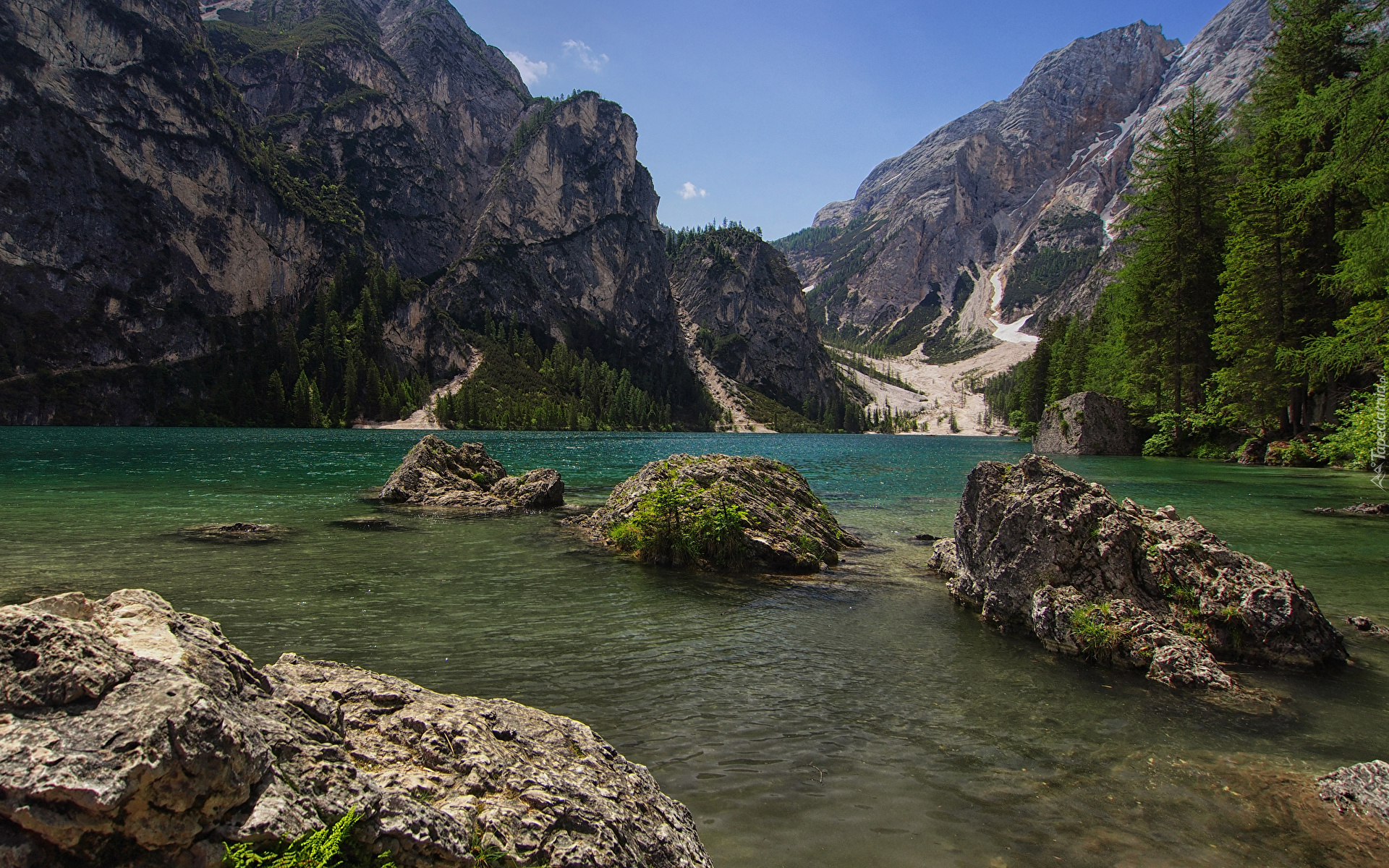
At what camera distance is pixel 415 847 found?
11.0 ft

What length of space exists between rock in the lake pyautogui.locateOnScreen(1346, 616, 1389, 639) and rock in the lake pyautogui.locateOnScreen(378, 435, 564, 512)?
23744 mm

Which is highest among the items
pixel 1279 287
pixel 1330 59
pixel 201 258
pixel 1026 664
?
pixel 201 258

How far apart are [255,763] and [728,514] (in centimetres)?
1371

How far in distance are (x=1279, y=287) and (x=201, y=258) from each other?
779 feet

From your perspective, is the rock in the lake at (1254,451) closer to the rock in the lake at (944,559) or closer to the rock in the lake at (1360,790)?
the rock in the lake at (944,559)

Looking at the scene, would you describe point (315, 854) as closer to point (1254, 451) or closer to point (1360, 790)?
point (1360, 790)

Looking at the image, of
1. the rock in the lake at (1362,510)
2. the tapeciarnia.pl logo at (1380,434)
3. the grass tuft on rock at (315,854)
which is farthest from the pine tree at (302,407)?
the grass tuft on rock at (315,854)

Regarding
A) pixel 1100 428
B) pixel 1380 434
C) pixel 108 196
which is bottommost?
pixel 1380 434

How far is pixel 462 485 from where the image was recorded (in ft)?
96.9

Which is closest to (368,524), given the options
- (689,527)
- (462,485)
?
(462,485)

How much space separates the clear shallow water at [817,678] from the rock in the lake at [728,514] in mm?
945

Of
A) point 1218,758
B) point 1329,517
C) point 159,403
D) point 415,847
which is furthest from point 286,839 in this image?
point 159,403

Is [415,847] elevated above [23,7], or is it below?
below

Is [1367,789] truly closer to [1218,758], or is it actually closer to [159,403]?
[1218,758]
